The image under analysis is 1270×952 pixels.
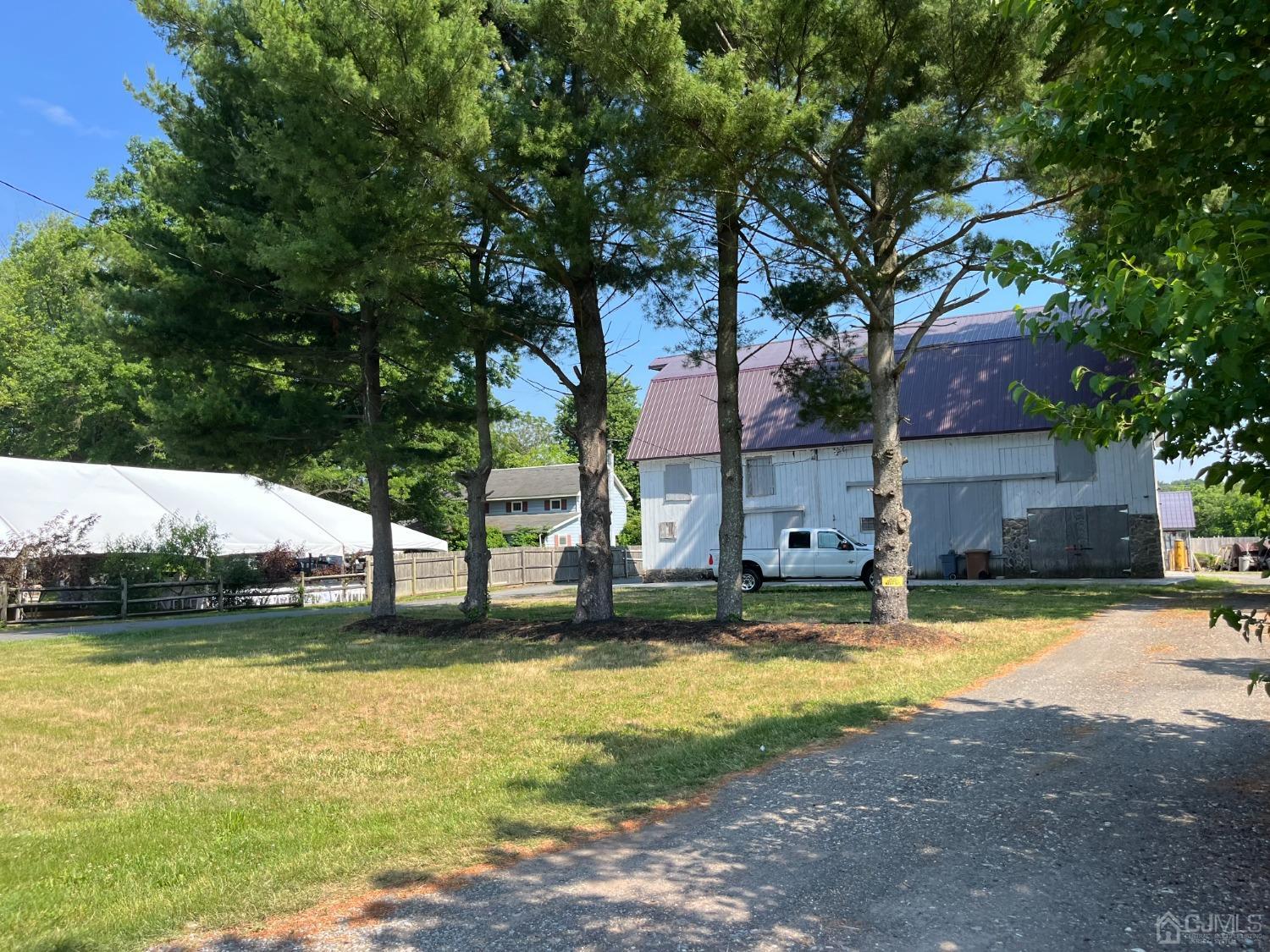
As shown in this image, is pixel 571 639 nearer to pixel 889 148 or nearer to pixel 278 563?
pixel 889 148

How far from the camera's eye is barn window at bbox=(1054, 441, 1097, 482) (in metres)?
29.5

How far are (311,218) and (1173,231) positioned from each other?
39.2ft

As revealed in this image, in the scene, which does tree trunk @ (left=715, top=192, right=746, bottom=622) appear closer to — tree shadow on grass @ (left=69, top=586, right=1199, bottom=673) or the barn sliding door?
tree shadow on grass @ (left=69, top=586, right=1199, bottom=673)

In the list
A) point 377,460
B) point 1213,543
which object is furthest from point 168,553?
point 1213,543

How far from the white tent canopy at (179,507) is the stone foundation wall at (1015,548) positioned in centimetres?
1995

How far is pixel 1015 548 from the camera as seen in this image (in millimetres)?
30391

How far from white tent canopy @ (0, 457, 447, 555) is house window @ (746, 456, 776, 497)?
39.5 feet

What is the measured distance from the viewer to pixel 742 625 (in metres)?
15.3

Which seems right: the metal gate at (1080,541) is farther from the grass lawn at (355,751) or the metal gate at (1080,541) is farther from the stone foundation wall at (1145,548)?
the grass lawn at (355,751)

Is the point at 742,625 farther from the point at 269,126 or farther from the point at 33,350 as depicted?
the point at 33,350

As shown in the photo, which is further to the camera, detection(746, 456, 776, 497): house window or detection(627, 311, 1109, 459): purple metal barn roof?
detection(746, 456, 776, 497): house window

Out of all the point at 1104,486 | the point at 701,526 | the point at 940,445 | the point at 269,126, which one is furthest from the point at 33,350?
the point at 1104,486
